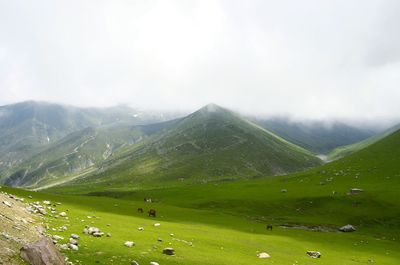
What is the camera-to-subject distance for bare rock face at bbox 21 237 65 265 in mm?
23859

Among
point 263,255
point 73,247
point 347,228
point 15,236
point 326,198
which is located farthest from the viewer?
point 326,198

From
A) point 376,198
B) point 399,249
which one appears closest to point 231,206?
point 376,198

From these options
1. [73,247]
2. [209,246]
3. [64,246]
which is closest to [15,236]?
[64,246]

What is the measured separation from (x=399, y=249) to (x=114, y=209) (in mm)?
51648

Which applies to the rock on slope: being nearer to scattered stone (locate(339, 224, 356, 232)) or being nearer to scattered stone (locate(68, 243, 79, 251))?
scattered stone (locate(68, 243, 79, 251))

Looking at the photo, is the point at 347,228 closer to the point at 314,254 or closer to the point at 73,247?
the point at 314,254

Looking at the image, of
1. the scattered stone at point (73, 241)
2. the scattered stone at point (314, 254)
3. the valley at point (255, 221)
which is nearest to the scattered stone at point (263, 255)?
the valley at point (255, 221)

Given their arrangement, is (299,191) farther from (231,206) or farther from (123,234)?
(123,234)

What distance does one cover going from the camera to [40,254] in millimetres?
24094

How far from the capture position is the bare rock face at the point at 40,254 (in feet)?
78.3

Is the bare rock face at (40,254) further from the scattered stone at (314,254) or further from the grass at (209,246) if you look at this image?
the scattered stone at (314,254)

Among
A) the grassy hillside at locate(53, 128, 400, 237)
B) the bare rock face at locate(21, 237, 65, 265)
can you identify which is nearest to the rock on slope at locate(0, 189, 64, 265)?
the bare rock face at locate(21, 237, 65, 265)

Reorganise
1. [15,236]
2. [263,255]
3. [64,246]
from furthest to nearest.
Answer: [263,255] < [64,246] < [15,236]

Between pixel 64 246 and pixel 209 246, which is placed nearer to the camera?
pixel 64 246
